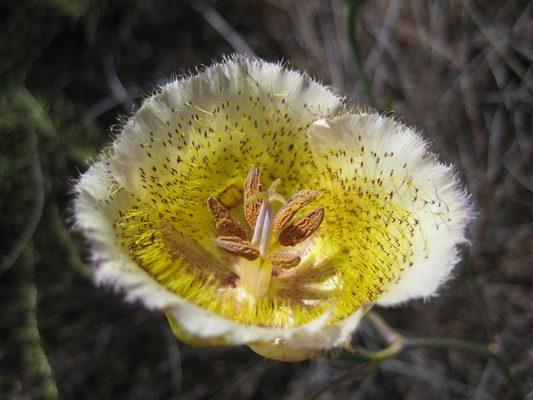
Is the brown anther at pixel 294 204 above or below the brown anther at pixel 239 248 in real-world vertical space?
above

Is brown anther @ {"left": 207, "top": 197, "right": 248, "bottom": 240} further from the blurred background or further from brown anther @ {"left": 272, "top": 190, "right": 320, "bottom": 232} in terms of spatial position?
the blurred background

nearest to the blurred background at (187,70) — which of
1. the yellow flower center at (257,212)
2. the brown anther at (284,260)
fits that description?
the yellow flower center at (257,212)

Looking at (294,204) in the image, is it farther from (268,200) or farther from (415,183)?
(415,183)

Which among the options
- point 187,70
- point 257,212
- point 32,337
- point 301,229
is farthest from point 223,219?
point 187,70

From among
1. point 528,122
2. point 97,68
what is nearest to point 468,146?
point 528,122

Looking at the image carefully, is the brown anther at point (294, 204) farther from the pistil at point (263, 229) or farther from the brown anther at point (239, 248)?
the brown anther at point (239, 248)

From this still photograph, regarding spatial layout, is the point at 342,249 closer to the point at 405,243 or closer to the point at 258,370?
the point at 405,243

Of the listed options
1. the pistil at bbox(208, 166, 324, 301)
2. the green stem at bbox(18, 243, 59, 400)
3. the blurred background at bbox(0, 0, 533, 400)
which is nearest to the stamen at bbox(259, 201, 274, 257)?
the pistil at bbox(208, 166, 324, 301)
